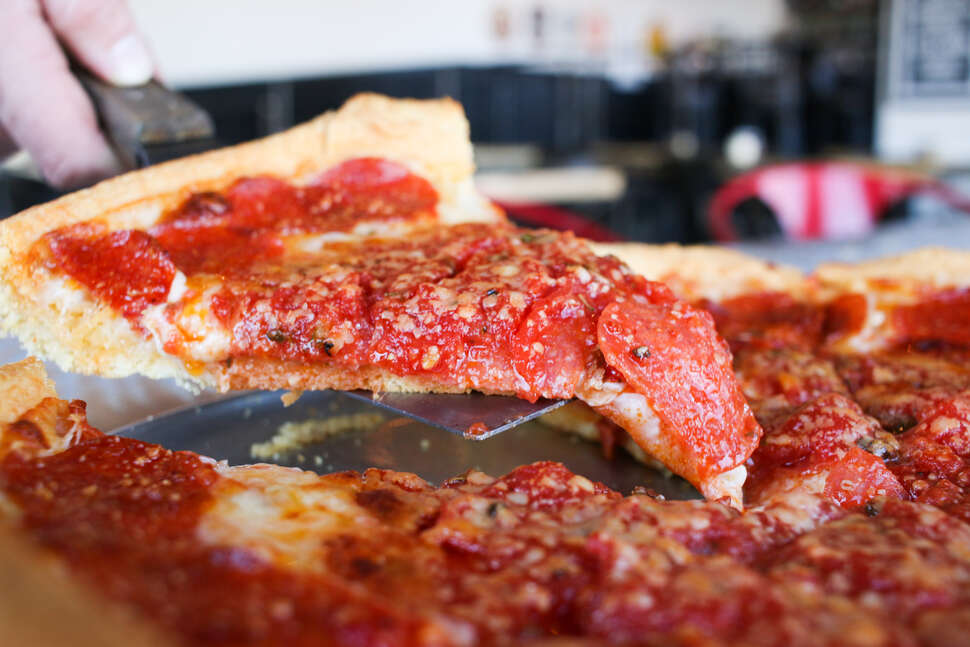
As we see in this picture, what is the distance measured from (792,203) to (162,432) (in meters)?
5.37

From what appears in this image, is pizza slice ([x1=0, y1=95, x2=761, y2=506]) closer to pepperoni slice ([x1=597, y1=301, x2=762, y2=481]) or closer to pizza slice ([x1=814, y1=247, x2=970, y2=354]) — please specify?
pepperoni slice ([x1=597, y1=301, x2=762, y2=481])

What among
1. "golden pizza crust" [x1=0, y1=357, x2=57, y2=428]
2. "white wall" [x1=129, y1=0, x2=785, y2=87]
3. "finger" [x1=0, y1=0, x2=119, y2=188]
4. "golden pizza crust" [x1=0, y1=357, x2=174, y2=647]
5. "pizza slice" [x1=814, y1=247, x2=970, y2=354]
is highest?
"white wall" [x1=129, y1=0, x2=785, y2=87]

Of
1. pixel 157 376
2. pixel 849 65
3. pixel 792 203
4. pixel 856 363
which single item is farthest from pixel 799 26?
pixel 157 376

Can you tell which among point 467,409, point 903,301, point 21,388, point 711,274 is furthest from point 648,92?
point 21,388

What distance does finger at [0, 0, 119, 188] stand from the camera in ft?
6.87

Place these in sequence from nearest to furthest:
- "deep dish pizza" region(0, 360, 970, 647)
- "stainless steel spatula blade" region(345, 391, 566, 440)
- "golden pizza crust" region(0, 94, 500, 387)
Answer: "deep dish pizza" region(0, 360, 970, 647) < "stainless steel spatula blade" region(345, 391, 566, 440) < "golden pizza crust" region(0, 94, 500, 387)

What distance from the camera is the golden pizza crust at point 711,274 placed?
7.64ft

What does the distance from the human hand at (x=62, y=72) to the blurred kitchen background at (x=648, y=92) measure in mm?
3745

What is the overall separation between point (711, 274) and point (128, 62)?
1.70m

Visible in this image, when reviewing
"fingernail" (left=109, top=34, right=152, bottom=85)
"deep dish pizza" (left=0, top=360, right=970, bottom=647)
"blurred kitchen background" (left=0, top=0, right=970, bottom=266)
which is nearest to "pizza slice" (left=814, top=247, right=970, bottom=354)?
"deep dish pizza" (left=0, top=360, right=970, bottom=647)

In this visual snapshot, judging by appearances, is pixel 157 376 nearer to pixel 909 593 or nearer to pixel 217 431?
pixel 217 431

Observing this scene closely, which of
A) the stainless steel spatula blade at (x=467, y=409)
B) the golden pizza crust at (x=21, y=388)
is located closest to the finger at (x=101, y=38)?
the golden pizza crust at (x=21, y=388)

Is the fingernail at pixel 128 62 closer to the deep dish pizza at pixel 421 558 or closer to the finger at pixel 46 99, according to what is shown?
the finger at pixel 46 99

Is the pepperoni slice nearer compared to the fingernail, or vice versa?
the pepperoni slice
